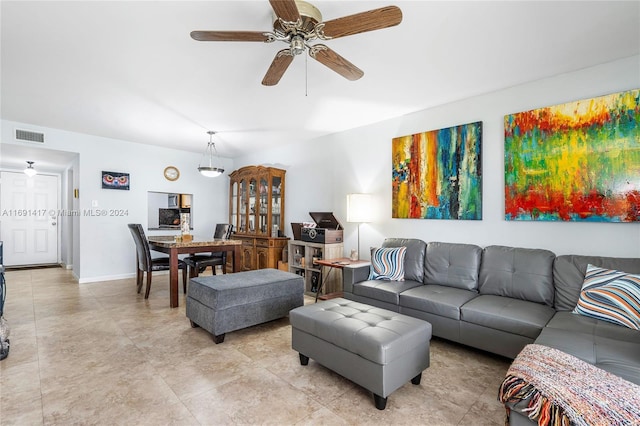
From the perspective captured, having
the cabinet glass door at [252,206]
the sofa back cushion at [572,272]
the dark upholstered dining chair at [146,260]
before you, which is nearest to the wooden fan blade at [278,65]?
the sofa back cushion at [572,272]

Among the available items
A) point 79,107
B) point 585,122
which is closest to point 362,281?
point 585,122

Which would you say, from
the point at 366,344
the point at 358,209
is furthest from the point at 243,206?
the point at 366,344

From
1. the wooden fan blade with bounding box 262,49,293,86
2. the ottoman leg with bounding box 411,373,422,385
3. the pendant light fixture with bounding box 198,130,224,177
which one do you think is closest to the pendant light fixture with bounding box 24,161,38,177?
the pendant light fixture with bounding box 198,130,224,177

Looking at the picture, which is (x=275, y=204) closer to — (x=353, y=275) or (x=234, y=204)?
(x=234, y=204)

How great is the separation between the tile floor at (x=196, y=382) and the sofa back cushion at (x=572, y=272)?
0.65 meters

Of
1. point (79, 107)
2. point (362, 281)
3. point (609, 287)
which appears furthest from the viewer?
point (79, 107)

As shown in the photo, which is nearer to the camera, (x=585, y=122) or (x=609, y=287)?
(x=609, y=287)

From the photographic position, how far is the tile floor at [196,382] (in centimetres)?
169

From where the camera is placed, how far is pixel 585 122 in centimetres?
253

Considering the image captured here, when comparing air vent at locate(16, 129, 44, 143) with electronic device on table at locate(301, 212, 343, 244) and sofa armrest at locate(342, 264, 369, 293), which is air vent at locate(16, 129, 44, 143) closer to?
electronic device on table at locate(301, 212, 343, 244)

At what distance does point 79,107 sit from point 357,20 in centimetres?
369

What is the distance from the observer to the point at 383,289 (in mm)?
2926

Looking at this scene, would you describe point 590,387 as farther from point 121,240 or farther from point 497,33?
point 121,240

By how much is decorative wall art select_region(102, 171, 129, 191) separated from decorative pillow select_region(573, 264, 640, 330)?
6.19 m
